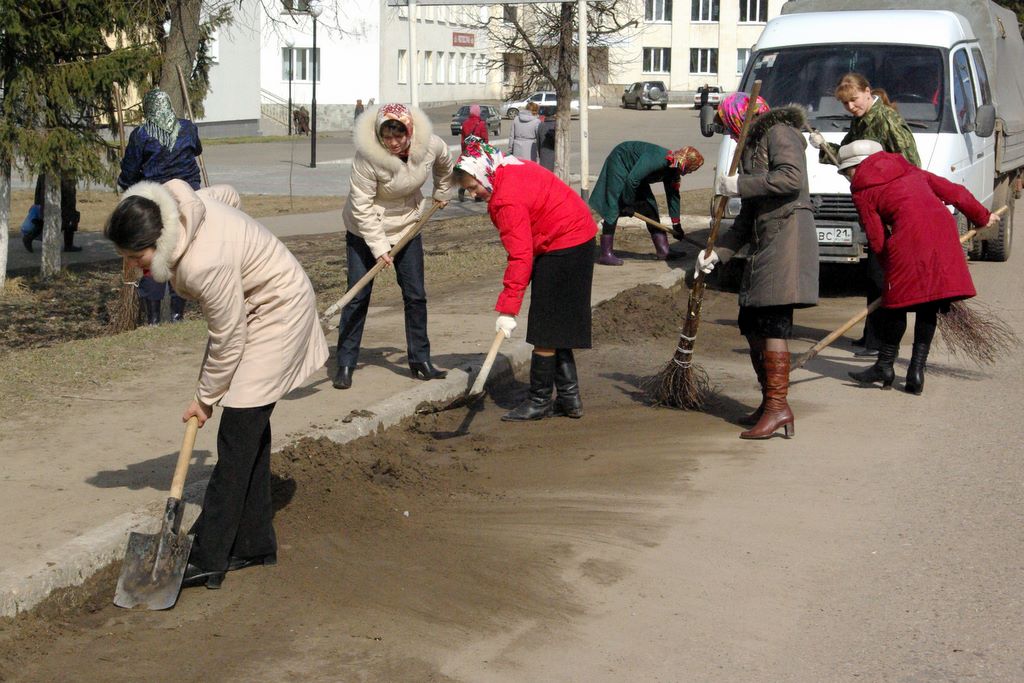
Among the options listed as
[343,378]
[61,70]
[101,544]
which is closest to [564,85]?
[61,70]

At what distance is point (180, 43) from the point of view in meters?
12.4

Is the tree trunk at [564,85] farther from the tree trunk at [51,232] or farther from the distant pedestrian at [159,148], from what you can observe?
the distant pedestrian at [159,148]

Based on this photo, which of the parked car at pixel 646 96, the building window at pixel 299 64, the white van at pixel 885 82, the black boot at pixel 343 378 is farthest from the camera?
the parked car at pixel 646 96

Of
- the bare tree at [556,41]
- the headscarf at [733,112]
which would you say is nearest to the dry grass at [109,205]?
the bare tree at [556,41]

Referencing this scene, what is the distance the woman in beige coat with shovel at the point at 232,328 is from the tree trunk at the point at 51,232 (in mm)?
10144

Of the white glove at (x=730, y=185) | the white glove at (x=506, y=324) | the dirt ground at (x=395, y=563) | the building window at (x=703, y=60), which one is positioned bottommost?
the dirt ground at (x=395, y=563)

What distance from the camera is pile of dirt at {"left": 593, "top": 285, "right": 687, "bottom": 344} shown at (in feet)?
32.0

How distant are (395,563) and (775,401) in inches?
106

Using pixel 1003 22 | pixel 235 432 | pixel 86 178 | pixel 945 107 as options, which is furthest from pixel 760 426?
pixel 1003 22

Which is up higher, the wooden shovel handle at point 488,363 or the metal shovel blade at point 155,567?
the wooden shovel handle at point 488,363

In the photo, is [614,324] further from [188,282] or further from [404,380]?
[188,282]

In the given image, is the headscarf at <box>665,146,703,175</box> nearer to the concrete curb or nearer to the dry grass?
the concrete curb

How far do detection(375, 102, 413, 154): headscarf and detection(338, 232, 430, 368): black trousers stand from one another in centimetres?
71

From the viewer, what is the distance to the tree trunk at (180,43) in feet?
40.4
